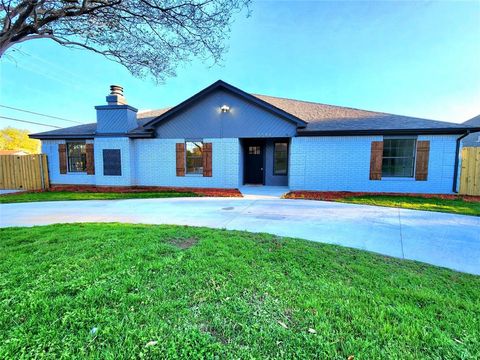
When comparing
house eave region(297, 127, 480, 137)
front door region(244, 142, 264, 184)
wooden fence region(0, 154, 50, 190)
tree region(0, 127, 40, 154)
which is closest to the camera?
house eave region(297, 127, 480, 137)

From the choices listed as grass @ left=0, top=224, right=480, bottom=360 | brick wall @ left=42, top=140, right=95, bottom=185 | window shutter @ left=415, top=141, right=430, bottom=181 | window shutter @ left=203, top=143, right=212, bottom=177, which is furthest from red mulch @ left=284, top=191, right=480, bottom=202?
brick wall @ left=42, top=140, right=95, bottom=185

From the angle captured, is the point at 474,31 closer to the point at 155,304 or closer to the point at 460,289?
the point at 460,289

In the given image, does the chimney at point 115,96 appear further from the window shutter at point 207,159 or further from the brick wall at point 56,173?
the window shutter at point 207,159

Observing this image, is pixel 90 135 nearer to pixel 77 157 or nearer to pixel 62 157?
pixel 77 157

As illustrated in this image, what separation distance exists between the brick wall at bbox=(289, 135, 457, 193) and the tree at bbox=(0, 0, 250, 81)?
258 inches

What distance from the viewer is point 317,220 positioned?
579cm

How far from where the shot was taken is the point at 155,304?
2291 millimetres

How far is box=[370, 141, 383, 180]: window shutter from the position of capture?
10180 mm

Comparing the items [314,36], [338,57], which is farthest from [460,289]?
[338,57]

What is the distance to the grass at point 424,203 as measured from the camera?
7086 mm

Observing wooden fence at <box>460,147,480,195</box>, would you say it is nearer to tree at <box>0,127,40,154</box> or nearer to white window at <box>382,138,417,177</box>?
white window at <box>382,138,417,177</box>

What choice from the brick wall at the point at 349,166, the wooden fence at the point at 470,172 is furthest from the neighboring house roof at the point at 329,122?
the wooden fence at the point at 470,172

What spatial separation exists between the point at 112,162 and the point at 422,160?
49.4ft

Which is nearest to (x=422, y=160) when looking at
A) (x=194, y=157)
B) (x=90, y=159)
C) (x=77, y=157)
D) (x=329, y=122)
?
(x=329, y=122)
